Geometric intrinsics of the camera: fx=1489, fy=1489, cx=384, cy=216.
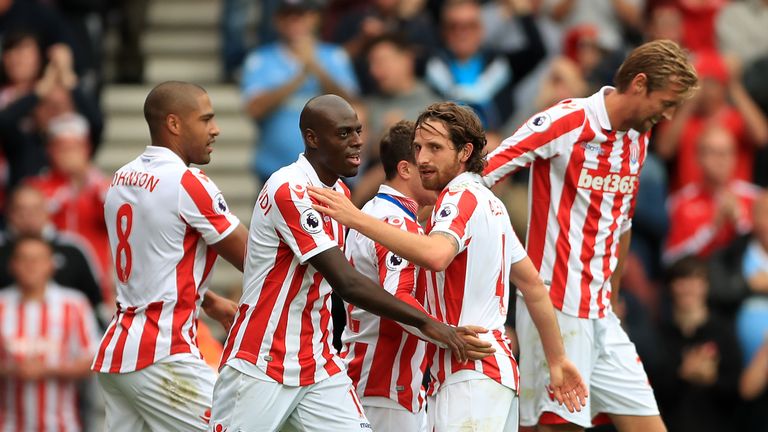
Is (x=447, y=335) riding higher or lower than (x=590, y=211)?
lower

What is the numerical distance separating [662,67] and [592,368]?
1612 millimetres

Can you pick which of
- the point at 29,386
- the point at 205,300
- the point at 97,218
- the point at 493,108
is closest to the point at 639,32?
the point at 493,108

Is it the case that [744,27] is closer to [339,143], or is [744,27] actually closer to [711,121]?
[711,121]

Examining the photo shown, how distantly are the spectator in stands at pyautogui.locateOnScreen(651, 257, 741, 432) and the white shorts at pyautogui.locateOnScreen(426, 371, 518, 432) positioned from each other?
5001mm

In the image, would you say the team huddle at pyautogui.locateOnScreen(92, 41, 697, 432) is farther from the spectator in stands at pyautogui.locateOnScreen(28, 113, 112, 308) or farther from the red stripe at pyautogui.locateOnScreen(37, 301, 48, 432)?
the spectator in stands at pyautogui.locateOnScreen(28, 113, 112, 308)

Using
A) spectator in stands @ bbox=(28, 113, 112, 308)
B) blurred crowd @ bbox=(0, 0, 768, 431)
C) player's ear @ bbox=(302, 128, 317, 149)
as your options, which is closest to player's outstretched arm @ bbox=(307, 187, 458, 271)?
player's ear @ bbox=(302, 128, 317, 149)

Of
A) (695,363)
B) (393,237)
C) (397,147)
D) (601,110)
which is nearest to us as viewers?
(393,237)

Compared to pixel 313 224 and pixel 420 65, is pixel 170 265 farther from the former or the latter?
pixel 420 65

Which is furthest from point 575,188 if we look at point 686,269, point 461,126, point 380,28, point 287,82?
point 380,28

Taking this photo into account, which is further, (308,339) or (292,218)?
(308,339)

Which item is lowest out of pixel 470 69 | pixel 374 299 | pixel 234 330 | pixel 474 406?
pixel 474 406

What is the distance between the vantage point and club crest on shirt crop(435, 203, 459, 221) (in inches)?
268

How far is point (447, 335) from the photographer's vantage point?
22.2 feet

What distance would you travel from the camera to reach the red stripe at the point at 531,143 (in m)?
7.64
